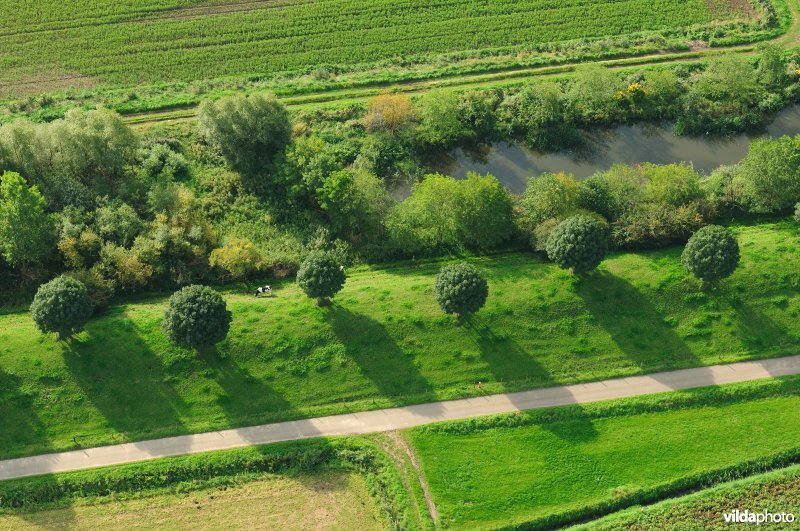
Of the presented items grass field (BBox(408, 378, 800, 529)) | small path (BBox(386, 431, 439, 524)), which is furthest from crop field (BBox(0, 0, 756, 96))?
grass field (BBox(408, 378, 800, 529))

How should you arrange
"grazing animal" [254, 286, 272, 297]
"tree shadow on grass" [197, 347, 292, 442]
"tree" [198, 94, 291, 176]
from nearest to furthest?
"tree shadow on grass" [197, 347, 292, 442] < "grazing animal" [254, 286, 272, 297] < "tree" [198, 94, 291, 176]

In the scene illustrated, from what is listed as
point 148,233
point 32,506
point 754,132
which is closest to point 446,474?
point 32,506

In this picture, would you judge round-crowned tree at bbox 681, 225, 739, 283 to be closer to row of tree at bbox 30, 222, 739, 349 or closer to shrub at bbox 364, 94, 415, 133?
row of tree at bbox 30, 222, 739, 349

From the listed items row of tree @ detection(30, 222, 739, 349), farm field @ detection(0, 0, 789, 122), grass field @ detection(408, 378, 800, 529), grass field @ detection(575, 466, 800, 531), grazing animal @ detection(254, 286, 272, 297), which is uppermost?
farm field @ detection(0, 0, 789, 122)

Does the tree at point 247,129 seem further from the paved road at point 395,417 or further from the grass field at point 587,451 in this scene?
the grass field at point 587,451

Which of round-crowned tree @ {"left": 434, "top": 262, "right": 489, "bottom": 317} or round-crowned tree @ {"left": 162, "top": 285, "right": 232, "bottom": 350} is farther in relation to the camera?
round-crowned tree @ {"left": 434, "top": 262, "right": 489, "bottom": 317}

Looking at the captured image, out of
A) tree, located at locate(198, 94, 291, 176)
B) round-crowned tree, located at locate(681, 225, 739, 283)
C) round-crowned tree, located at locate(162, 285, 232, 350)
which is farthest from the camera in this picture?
tree, located at locate(198, 94, 291, 176)

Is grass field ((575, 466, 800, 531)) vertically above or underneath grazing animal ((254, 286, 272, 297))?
underneath
